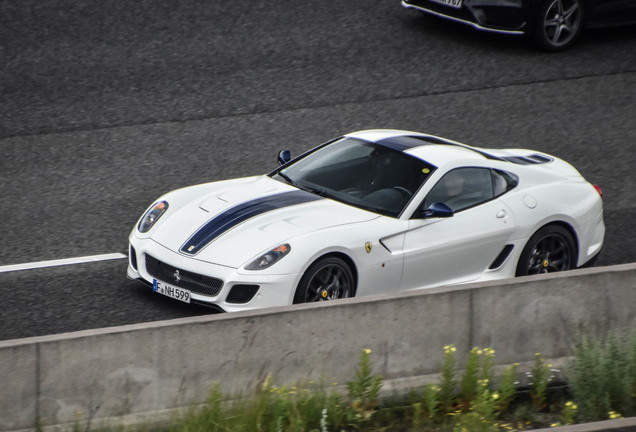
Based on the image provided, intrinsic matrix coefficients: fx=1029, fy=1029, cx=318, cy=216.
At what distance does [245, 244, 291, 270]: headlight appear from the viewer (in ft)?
23.9

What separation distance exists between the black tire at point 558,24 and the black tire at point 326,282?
751 cm

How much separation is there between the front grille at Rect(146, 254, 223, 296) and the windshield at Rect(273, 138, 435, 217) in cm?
141

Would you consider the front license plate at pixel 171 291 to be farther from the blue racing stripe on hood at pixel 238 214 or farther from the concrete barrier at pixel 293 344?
the concrete barrier at pixel 293 344

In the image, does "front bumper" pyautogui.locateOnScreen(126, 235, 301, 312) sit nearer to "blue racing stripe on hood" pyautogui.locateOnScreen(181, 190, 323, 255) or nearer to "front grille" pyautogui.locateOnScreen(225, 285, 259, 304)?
"front grille" pyautogui.locateOnScreen(225, 285, 259, 304)

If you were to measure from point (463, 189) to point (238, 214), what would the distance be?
74.1 inches

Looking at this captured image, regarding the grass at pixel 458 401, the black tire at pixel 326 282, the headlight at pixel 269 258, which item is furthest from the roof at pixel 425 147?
the grass at pixel 458 401

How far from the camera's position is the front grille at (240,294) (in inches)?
286

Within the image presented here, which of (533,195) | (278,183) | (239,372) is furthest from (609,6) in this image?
(239,372)

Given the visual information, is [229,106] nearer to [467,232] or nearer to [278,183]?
[278,183]

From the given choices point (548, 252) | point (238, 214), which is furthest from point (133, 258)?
point (548, 252)

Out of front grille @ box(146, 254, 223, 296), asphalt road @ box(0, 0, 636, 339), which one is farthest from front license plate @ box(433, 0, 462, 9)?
front grille @ box(146, 254, 223, 296)

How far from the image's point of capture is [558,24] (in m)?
14.1

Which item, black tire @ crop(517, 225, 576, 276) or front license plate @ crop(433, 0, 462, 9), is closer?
black tire @ crop(517, 225, 576, 276)

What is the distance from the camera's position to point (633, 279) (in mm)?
6938
